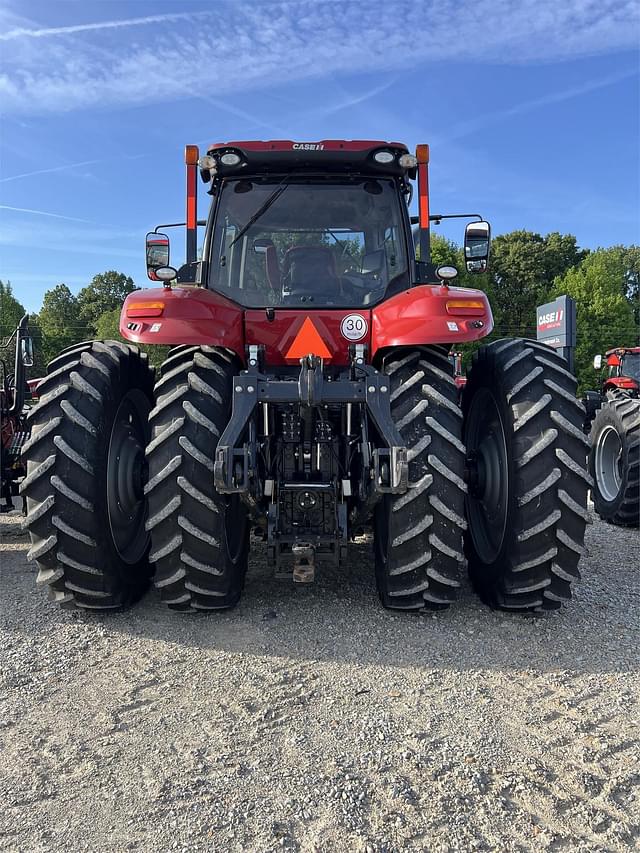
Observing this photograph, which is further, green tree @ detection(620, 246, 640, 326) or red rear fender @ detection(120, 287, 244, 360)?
green tree @ detection(620, 246, 640, 326)

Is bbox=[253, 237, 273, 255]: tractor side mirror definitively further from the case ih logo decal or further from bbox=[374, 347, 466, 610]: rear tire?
the case ih logo decal

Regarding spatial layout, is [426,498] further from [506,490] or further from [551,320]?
[551,320]

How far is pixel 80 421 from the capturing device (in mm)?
3498

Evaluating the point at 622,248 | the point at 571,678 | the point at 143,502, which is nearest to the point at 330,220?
the point at 143,502

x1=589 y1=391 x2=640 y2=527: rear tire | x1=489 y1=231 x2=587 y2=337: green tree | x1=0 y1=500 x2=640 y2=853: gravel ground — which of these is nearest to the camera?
x1=0 y1=500 x2=640 y2=853: gravel ground

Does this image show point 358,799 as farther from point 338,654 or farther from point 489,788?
point 338,654

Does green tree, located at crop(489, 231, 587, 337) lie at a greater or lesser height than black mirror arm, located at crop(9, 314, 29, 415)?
greater

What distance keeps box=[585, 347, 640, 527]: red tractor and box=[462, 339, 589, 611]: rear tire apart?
3376 millimetres

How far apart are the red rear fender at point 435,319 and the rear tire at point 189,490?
99 cm

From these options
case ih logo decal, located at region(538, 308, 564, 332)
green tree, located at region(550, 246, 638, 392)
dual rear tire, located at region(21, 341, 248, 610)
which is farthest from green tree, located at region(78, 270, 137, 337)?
dual rear tire, located at region(21, 341, 248, 610)

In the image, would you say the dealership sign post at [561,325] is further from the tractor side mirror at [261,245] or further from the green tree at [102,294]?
the green tree at [102,294]

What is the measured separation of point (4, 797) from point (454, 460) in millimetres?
2437

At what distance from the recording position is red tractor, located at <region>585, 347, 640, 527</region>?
21.5 feet

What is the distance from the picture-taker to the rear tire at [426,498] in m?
3.37
